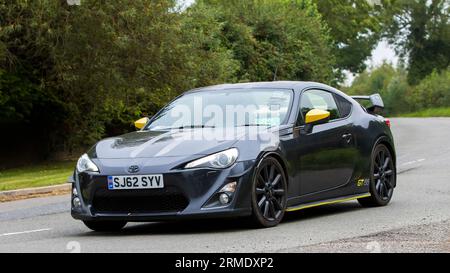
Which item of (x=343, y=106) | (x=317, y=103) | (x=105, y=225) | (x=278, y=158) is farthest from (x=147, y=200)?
(x=343, y=106)

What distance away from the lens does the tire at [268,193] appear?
9.28 meters

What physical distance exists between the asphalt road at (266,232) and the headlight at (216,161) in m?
0.63

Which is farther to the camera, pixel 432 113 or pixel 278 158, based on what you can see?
pixel 432 113

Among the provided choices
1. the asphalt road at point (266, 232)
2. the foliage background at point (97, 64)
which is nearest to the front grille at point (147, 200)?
the asphalt road at point (266, 232)

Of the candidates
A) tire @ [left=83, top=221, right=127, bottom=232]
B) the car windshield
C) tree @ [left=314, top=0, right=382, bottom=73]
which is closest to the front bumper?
tire @ [left=83, top=221, right=127, bottom=232]

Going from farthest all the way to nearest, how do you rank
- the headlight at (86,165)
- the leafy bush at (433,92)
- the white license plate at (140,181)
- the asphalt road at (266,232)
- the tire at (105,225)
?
the leafy bush at (433,92) → the tire at (105,225) → the headlight at (86,165) → the white license plate at (140,181) → the asphalt road at (266,232)

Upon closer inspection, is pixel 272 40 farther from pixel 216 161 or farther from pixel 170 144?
pixel 216 161

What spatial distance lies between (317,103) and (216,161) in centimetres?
225

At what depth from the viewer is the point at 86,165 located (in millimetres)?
9484

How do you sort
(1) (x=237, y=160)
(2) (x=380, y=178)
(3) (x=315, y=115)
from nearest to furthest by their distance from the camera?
(1) (x=237, y=160)
(3) (x=315, y=115)
(2) (x=380, y=178)

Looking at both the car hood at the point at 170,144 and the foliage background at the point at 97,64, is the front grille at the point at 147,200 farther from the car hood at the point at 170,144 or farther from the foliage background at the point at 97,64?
the foliage background at the point at 97,64

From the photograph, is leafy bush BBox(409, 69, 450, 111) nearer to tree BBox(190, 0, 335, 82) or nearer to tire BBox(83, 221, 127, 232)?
tree BBox(190, 0, 335, 82)

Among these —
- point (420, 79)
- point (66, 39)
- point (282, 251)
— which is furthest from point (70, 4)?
point (420, 79)

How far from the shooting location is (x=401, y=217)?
10.3 m
